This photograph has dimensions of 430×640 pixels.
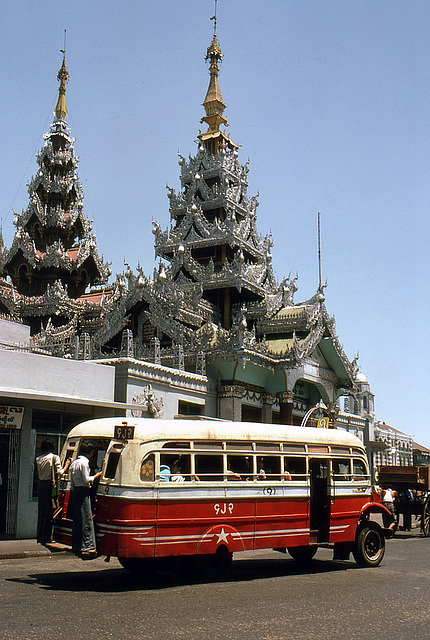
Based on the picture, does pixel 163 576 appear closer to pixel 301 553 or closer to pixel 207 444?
pixel 207 444

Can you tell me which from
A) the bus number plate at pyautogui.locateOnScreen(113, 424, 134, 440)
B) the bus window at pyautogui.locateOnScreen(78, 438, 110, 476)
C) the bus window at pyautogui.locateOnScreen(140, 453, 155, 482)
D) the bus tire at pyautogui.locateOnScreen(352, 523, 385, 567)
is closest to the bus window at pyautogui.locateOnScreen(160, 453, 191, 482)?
the bus window at pyautogui.locateOnScreen(140, 453, 155, 482)

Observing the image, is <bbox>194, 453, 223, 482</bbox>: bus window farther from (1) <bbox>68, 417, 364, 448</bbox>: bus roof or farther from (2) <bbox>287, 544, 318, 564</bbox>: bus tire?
(2) <bbox>287, 544, 318, 564</bbox>: bus tire

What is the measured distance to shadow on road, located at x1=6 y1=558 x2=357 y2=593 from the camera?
11.0 meters

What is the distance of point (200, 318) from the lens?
3291 cm

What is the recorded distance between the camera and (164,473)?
11492 millimetres

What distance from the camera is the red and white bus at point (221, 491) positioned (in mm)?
11188

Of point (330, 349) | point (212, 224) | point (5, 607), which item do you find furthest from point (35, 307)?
point (5, 607)

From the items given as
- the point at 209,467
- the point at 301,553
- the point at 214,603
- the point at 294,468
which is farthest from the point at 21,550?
the point at 214,603

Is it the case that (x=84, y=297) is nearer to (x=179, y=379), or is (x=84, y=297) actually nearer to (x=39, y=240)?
(x=39, y=240)

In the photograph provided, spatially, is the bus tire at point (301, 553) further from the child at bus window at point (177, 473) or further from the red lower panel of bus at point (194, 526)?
the child at bus window at point (177, 473)

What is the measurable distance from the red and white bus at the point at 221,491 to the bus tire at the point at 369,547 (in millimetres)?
21

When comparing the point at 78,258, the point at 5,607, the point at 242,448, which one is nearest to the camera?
the point at 5,607

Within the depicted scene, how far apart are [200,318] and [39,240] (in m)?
16.6

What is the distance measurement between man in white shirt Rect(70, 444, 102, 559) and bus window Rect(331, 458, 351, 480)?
5.14 meters
